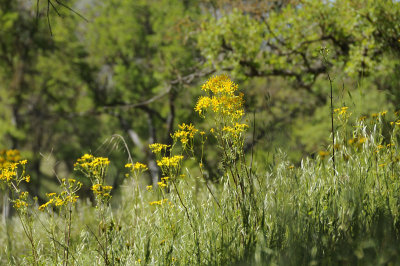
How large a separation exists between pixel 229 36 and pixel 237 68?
2.61 ft

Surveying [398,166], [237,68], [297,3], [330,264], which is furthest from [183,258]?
[297,3]

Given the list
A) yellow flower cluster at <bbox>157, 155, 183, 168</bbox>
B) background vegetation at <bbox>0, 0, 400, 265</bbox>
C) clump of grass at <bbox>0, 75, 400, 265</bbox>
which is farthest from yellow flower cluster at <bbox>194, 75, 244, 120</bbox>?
yellow flower cluster at <bbox>157, 155, 183, 168</bbox>

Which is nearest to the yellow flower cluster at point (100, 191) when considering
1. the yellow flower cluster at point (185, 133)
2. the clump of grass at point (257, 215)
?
the clump of grass at point (257, 215)

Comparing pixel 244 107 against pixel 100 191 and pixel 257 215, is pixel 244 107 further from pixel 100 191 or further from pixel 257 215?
pixel 100 191

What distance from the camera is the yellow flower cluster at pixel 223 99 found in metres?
2.41

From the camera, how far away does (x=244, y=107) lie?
258 centimetres

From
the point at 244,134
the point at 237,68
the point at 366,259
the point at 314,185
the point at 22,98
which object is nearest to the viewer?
the point at 366,259

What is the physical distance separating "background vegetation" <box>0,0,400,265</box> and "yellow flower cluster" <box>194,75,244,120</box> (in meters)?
0.12

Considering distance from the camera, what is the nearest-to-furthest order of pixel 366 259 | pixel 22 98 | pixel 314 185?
1. pixel 366 259
2. pixel 314 185
3. pixel 22 98

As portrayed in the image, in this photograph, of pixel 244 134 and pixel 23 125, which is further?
pixel 23 125

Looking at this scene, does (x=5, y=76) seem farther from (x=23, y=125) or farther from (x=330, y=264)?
(x=330, y=264)

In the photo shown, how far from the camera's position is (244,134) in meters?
2.55

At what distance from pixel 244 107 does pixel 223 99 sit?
239 millimetres

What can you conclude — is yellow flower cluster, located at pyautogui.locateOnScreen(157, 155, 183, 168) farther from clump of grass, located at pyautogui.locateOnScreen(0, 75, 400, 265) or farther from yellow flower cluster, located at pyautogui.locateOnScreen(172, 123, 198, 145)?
yellow flower cluster, located at pyautogui.locateOnScreen(172, 123, 198, 145)
